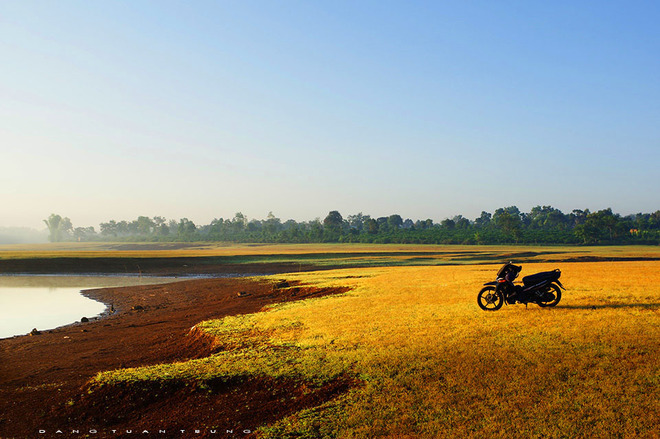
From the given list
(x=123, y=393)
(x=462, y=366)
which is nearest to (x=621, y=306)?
(x=462, y=366)

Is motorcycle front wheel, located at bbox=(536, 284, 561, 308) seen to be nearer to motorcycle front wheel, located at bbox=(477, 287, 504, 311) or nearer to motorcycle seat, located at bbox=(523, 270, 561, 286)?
motorcycle seat, located at bbox=(523, 270, 561, 286)

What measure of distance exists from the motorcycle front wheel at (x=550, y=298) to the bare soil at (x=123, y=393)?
29.5 ft

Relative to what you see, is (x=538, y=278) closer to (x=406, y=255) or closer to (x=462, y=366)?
(x=462, y=366)

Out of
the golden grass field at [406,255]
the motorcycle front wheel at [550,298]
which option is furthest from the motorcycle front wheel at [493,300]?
the golden grass field at [406,255]

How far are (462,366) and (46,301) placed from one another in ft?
115

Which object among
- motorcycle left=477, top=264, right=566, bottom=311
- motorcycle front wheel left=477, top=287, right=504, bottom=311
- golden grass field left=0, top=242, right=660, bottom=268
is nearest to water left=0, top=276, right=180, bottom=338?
motorcycle front wheel left=477, top=287, right=504, bottom=311

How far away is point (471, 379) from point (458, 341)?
260 centimetres

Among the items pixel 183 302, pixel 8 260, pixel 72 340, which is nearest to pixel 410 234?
pixel 8 260

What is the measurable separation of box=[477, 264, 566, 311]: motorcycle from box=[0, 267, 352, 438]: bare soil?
7944 millimetres

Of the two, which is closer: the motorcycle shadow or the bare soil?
the bare soil

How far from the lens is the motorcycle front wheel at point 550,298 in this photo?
604 inches

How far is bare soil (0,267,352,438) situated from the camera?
29.7 ft

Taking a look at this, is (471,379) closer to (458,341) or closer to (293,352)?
(458,341)

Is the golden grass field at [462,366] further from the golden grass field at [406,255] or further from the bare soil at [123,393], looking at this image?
the golden grass field at [406,255]
